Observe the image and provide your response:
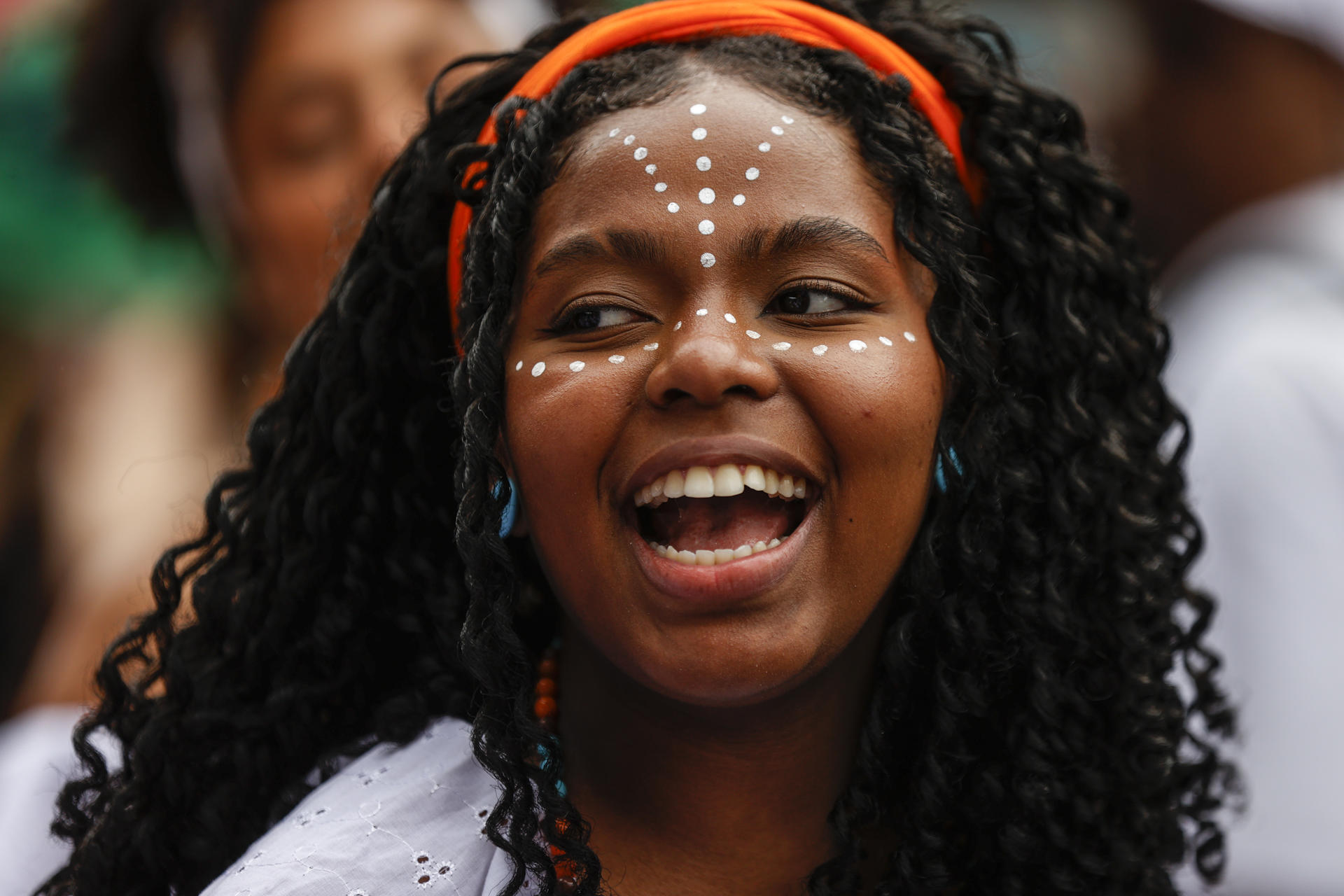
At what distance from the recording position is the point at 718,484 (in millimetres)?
1977

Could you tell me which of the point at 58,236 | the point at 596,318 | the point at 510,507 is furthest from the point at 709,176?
the point at 58,236

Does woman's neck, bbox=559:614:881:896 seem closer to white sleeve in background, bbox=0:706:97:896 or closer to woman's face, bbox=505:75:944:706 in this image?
woman's face, bbox=505:75:944:706

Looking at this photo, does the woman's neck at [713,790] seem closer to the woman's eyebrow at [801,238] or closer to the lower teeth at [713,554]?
the lower teeth at [713,554]

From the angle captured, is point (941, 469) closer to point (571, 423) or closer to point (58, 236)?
point (571, 423)

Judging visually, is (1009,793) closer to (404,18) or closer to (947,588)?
(947,588)

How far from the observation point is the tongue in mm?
2051

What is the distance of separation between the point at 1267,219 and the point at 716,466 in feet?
7.55

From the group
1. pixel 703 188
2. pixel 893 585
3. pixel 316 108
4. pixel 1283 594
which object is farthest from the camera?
pixel 316 108

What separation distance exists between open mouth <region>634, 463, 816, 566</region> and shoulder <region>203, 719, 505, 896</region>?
1.76 ft

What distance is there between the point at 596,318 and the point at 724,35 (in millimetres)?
558

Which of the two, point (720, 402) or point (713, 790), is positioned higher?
point (720, 402)

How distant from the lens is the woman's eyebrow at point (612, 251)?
204cm

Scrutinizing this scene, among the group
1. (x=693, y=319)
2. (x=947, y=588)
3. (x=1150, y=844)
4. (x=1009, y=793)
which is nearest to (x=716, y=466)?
(x=693, y=319)

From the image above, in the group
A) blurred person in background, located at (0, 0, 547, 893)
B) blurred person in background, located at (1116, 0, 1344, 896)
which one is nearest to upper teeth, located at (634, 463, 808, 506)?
blurred person in background, located at (0, 0, 547, 893)
